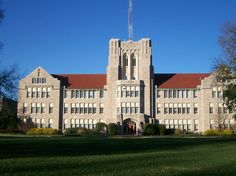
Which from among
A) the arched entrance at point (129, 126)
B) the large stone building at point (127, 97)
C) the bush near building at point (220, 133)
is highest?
the large stone building at point (127, 97)

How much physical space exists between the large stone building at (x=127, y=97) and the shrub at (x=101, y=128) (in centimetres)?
333

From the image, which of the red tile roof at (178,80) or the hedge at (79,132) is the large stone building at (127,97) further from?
the hedge at (79,132)

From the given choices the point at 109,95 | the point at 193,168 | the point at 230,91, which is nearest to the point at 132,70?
the point at 109,95

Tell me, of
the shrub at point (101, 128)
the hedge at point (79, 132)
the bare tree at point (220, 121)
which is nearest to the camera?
the hedge at point (79, 132)

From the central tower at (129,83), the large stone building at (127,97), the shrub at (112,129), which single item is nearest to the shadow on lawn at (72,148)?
the shrub at (112,129)

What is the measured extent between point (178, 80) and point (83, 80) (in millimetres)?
20602

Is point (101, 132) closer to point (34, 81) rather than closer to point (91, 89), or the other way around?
point (91, 89)

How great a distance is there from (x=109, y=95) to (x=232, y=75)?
45875 millimetres

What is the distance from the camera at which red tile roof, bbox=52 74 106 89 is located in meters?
84.6

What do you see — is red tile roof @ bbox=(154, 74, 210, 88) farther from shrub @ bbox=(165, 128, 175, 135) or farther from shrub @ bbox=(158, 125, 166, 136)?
shrub @ bbox=(158, 125, 166, 136)

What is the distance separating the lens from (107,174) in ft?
47.2

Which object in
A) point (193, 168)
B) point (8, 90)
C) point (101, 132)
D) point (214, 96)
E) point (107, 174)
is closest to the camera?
point (107, 174)

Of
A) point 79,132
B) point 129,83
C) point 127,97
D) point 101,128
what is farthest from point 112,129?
point 129,83

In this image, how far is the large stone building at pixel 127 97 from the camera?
80.1 metres
